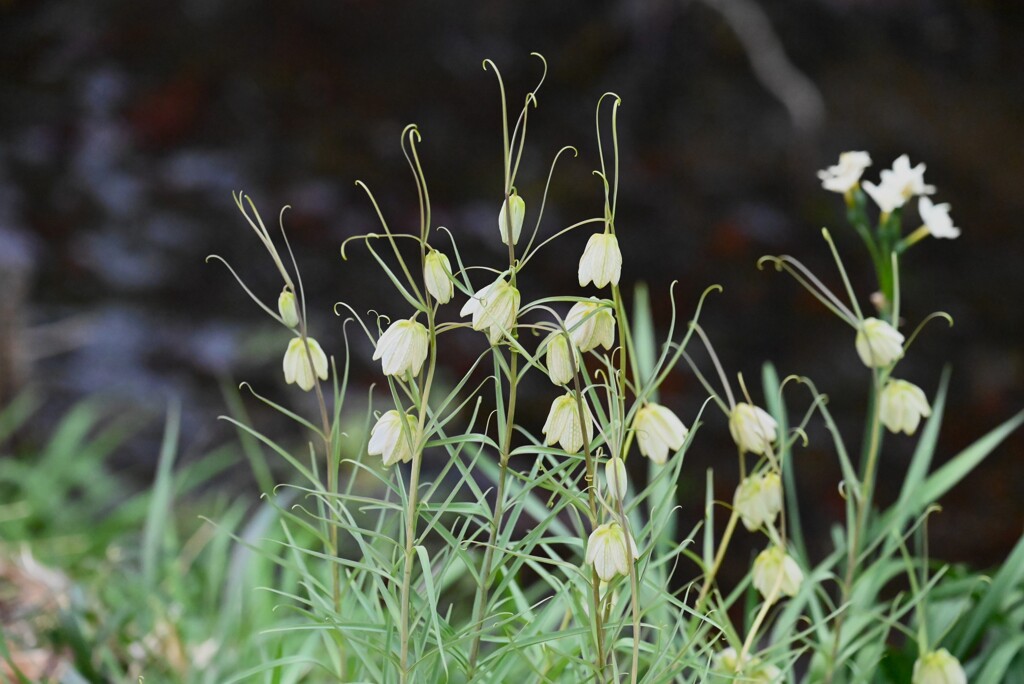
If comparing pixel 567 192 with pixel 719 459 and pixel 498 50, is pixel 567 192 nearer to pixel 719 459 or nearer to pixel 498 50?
pixel 498 50

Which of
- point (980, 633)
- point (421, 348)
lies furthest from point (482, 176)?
point (421, 348)

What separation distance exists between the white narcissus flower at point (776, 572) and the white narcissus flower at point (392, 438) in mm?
240

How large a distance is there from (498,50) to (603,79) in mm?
293

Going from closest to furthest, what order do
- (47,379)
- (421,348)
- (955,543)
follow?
(421,348)
(955,543)
(47,379)

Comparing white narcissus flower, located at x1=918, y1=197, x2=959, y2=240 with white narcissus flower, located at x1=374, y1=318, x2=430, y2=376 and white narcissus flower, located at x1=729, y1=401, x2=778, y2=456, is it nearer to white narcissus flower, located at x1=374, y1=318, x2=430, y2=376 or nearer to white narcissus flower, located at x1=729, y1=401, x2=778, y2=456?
white narcissus flower, located at x1=729, y1=401, x2=778, y2=456

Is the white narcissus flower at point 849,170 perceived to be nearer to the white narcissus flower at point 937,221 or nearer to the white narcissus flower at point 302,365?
the white narcissus flower at point 937,221

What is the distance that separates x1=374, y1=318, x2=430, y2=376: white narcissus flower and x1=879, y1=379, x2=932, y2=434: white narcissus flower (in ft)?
1.05

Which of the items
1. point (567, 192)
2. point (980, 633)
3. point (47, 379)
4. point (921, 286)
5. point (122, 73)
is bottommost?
point (47, 379)

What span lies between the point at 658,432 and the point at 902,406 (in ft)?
0.64

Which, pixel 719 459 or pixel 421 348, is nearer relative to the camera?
pixel 421 348

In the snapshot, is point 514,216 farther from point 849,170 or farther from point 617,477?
point 849,170

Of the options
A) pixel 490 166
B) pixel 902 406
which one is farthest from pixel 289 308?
pixel 490 166

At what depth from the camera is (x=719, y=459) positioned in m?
2.14

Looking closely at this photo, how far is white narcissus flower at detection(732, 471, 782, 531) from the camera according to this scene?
56 centimetres
